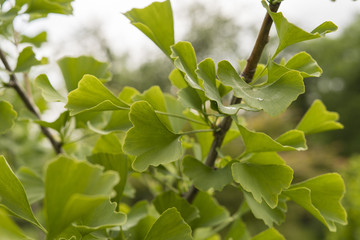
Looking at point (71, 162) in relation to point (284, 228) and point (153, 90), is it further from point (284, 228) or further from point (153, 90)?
point (284, 228)

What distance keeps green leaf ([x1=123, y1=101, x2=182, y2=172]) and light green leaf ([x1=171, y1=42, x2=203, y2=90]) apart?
0.06m

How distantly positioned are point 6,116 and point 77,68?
11 centimetres

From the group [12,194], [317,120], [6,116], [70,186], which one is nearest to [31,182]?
[6,116]

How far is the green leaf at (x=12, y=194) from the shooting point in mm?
304

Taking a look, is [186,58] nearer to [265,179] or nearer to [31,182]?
[265,179]

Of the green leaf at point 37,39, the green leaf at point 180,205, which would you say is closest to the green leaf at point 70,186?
the green leaf at point 180,205

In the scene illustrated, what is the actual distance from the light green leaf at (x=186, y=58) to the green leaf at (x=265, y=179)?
0.10 m

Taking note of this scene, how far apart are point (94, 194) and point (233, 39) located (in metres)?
11.6

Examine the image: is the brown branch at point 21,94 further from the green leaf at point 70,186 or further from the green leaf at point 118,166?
the green leaf at point 70,186

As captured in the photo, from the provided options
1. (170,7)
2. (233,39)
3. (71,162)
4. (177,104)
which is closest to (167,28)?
(170,7)

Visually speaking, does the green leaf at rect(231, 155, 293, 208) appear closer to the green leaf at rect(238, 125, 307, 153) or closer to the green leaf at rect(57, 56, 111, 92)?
the green leaf at rect(238, 125, 307, 153)

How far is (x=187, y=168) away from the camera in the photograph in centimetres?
43

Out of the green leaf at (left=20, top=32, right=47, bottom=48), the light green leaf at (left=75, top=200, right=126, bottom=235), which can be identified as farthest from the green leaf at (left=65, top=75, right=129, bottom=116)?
the green leaf at (left=20, top=32, right=47, bottom=48)

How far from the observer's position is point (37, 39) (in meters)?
0.65
